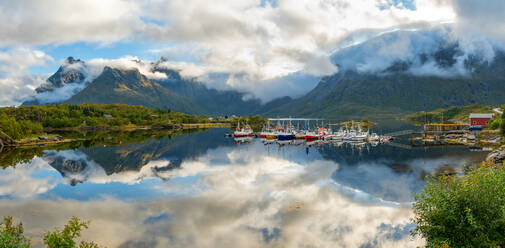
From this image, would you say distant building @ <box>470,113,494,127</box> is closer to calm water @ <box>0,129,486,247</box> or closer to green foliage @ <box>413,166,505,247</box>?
calm water @ <box>0,129,486,247</box>

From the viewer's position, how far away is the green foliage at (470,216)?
1919cm

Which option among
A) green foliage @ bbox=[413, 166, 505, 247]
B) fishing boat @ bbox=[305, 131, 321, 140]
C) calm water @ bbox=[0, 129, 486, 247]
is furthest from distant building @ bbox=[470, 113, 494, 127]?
green foliage @ bbox=[413, 166, 505, 247]

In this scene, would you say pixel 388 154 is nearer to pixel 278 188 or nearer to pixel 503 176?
pixel 278 188

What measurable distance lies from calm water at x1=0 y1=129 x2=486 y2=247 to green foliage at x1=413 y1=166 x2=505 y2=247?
7.06 m

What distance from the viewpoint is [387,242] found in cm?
2712

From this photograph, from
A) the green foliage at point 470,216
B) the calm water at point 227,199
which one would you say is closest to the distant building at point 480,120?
the calm water at point 227,199

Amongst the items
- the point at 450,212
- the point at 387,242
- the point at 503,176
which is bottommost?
the point at 387,242

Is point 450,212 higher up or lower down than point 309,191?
higher up

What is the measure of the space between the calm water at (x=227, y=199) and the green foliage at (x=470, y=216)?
23.2 feet

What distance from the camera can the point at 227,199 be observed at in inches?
1559

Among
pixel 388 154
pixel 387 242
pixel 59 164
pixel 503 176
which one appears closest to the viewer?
pixel 503 176

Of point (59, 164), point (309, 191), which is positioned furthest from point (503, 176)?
point (59, 164)

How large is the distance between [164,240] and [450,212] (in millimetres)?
20905

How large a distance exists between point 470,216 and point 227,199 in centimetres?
2635
